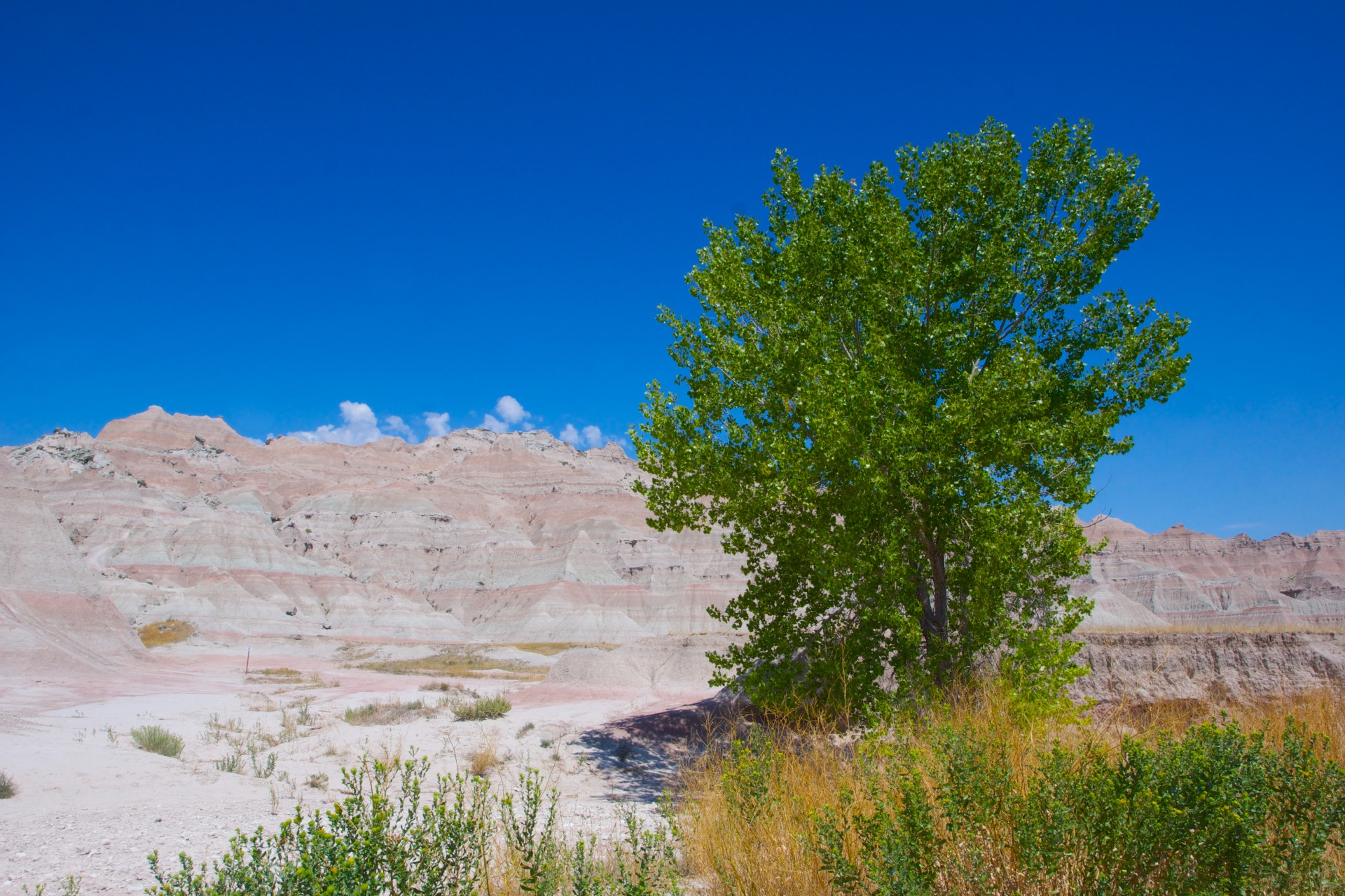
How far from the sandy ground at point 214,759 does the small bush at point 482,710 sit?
0.44m

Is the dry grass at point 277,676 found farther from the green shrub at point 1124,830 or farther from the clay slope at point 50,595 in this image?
the green shrub at point 1124,830

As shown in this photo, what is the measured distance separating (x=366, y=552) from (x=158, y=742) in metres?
96.3

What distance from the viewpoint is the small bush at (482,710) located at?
18.4 m

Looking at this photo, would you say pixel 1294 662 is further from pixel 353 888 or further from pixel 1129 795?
pixel 353 888

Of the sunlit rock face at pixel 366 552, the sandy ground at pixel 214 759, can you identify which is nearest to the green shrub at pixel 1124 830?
the sandy ground at pixel 214 759

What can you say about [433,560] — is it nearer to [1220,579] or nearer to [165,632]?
[165,632]

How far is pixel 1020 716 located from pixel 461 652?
67.5 m

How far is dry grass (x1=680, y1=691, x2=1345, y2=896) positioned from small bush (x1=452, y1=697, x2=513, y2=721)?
10656mm

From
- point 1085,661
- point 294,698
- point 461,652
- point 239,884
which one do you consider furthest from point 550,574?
point 239,884

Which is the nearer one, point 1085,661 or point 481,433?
point 1085,661

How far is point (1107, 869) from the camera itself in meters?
3.89

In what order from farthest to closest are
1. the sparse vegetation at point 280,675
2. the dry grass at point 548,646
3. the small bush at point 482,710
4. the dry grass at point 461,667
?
the dry grass at point 548,646 → the dry grass at point 461,667 → the sparse vegetation at point 280,675 → the small bush at point 482,710

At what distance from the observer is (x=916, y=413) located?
970 cm

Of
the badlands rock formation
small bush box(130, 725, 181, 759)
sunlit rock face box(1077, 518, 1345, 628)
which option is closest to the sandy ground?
small bush box(130, 725, 181, 759)
